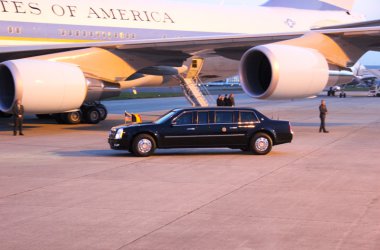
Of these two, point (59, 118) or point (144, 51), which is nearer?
point (144, 51)

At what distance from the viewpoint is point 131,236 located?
8.80m

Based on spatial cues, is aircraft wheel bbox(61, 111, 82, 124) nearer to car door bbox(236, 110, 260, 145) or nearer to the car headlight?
the car headlight

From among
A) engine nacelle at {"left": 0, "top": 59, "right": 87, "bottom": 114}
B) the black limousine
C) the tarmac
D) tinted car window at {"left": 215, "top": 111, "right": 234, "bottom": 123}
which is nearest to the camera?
the tarmac

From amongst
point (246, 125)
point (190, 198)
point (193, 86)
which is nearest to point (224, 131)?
point (246, 125)

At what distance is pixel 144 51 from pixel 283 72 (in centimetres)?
565

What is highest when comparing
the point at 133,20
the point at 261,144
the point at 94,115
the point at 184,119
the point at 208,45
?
the point at 133,20

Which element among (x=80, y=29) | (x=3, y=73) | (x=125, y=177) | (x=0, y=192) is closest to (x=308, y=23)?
(x=80, y=29)

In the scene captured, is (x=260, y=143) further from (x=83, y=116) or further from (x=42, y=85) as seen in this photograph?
(x=83, y=116)

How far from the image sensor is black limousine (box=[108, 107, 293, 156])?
17047 mm

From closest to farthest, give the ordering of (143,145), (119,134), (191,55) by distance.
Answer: (119,134) → (143,145) → (191,55)

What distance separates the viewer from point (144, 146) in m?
17.1

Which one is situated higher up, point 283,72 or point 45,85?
point 283,72

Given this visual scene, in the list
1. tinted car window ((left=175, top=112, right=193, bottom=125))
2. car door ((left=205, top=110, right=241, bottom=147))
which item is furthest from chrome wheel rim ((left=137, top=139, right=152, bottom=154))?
car door ((left=205, top=110, right=241, bottom=147))

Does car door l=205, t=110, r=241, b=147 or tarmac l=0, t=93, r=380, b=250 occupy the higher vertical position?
car door l=205, t=110, r=241, b=147
